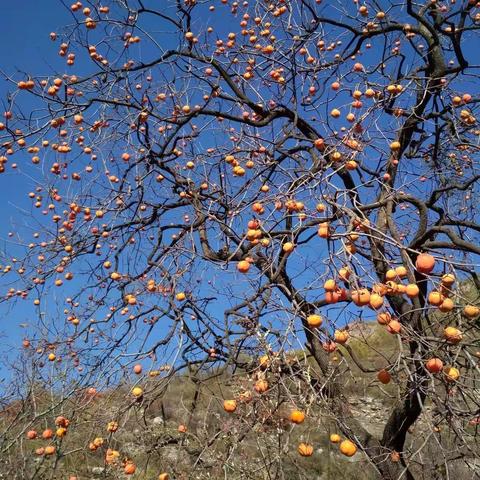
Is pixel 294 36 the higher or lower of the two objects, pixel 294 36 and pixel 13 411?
the higher

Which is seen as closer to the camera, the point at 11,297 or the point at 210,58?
the point at 210,58

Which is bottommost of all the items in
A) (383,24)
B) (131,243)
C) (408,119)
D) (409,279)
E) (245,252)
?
(409,279)

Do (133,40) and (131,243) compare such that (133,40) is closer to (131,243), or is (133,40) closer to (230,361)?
(131,243)

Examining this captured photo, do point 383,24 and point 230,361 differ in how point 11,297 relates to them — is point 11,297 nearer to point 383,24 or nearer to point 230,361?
point 230,361

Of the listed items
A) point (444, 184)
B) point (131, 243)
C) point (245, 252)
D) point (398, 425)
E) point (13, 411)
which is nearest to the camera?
point (245, 252)

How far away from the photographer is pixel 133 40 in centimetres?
416

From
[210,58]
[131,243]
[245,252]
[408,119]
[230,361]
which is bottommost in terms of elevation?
[230,361]

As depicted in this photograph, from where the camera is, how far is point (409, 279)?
7.38 ft

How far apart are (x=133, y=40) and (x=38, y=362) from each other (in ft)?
10.5

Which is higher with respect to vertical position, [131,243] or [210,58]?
[210,58]

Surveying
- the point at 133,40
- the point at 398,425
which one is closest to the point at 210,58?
the point at 133,40

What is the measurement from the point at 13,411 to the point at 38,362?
235cm

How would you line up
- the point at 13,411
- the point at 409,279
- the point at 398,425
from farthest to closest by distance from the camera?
the point at 13,411 → the point at 398,425 → the point at 409,279

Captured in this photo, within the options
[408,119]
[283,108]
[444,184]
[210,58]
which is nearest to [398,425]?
[444,184]
